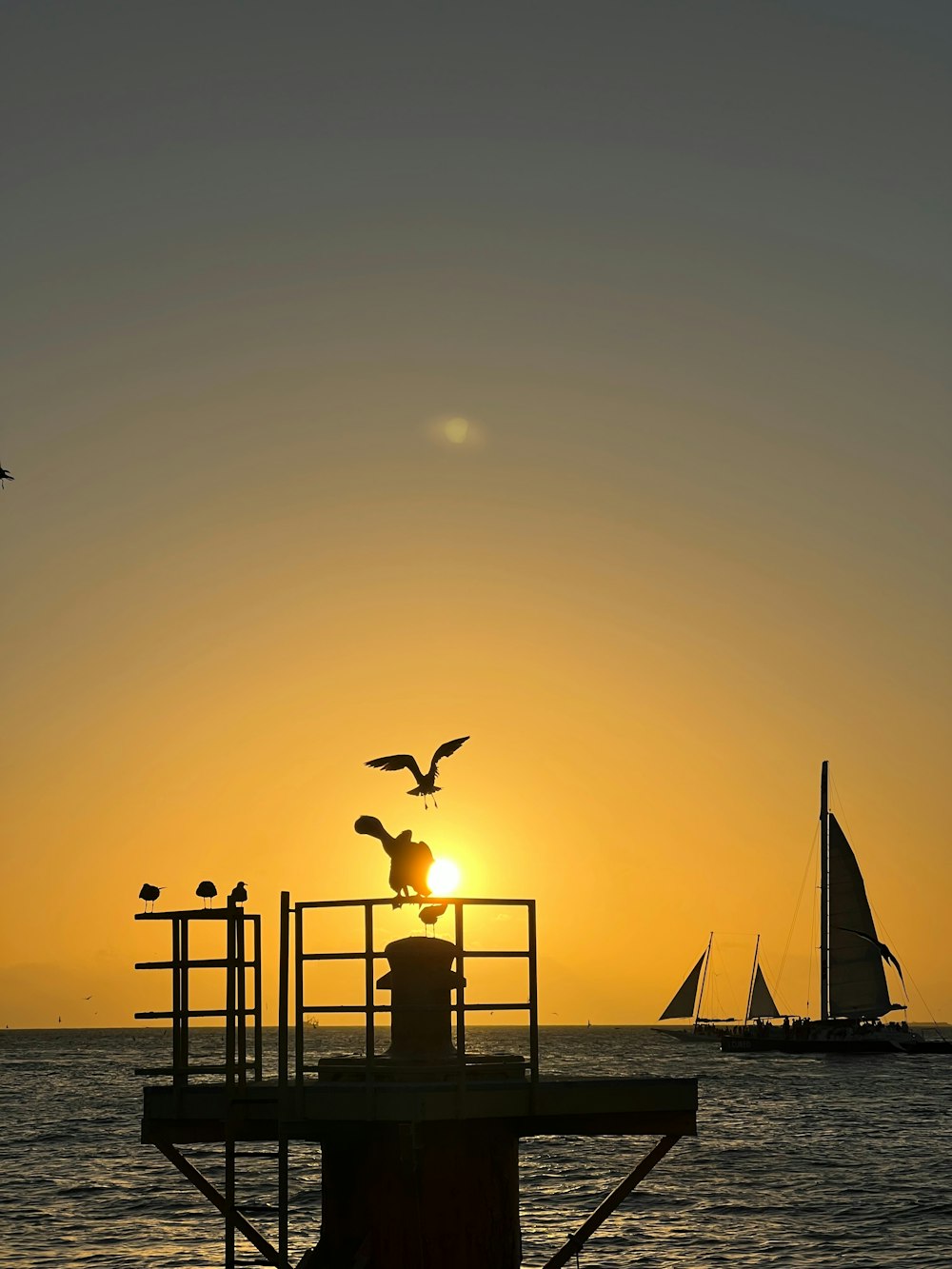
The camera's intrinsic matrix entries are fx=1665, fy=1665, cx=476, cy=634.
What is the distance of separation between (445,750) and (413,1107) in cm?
422

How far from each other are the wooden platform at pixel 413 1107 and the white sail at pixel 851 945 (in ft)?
433

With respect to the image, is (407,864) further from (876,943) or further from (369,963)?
(876,943)

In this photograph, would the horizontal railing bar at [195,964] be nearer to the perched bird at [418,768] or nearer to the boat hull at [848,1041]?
the perched bird at [418,768]

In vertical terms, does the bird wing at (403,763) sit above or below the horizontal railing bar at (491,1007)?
above

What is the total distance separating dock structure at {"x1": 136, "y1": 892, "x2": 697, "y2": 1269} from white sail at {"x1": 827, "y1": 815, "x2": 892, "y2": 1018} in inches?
5201

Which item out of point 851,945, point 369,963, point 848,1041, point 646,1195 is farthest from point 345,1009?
point 848,1041

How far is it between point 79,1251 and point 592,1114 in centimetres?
3178

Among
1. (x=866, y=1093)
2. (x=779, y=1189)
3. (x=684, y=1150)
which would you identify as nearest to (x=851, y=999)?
(x=866, y=1093)

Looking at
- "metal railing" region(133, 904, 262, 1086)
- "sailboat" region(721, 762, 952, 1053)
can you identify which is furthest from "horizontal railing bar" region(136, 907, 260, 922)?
"sailboat" region(721, 762, 952, 1053)

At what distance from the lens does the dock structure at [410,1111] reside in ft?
44.5

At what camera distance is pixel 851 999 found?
14888cm

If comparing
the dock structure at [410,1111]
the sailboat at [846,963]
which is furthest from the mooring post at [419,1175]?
the sailboat at [846,963]

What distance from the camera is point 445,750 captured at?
16.6 m

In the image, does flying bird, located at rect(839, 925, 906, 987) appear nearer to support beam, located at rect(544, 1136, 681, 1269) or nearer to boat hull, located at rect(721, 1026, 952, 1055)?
boat hull, located at rect(721, 1026, 952, 1055)
